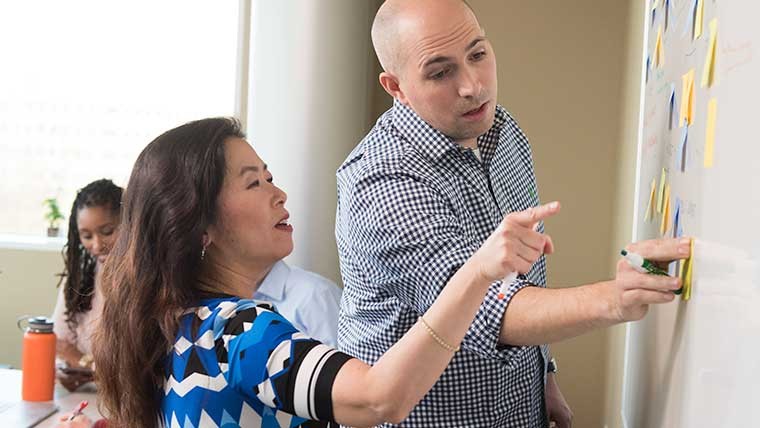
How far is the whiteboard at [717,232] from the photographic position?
80 cm

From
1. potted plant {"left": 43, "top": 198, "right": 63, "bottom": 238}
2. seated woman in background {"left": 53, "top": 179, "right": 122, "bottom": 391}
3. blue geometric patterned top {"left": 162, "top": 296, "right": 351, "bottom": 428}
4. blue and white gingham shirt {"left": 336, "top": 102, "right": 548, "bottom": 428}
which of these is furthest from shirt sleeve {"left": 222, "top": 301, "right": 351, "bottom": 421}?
potted plant {"left": 43, "top": 198, "right": 63, "bottom": 238}

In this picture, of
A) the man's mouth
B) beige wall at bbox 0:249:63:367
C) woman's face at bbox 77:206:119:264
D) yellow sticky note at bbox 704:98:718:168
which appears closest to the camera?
yellow sticky note at bbox 704:98:718:168

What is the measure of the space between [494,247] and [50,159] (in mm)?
4067

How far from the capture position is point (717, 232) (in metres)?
0.94

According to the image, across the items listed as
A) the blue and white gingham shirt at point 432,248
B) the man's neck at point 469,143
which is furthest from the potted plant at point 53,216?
the man's neck at point 469,143

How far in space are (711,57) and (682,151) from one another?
0.82 feet

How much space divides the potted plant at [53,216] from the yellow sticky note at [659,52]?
3634 millimetres

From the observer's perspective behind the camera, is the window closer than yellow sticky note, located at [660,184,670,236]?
No

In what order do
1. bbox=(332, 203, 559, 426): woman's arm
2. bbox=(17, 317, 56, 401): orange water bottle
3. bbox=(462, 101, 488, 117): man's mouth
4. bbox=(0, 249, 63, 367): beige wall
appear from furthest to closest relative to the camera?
bbox=(0, 249, 63, 367): beige wall, bbox=(17, 317, 56, 401): orange water bottle, bbox=(462, 101, 488, 117): man's mouth, bbox=(332, 203, 559, 426): woman's arm

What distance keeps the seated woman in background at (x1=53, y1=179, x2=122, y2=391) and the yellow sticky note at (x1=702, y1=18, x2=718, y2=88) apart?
97.9 inches

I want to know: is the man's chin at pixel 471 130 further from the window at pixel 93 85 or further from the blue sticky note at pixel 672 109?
the window at pixel 93 85

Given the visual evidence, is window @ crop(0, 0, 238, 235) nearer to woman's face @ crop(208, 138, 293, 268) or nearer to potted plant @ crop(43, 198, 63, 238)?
potted plant @ crop(43, 198, 63, 238)

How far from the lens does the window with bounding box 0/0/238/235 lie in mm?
4699

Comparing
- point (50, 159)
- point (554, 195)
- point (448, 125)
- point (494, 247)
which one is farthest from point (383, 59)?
point (50, 159)
